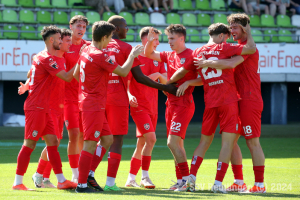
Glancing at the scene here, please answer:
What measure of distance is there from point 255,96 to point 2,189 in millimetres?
3425

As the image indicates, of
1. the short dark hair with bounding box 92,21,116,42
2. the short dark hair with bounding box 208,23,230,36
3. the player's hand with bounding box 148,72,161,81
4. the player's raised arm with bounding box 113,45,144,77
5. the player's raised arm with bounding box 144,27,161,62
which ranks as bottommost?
the player's hand with bounding box 148,72,161,81

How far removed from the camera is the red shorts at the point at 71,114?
247 inches

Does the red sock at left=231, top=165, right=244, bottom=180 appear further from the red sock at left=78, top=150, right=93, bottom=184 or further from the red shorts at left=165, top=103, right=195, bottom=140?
the red sock at left=78, top=150, right=93, bottom=184

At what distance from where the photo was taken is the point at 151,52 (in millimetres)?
6156

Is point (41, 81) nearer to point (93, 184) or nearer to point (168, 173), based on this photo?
point (93, 184)

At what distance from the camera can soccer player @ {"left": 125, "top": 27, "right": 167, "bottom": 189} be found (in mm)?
6167

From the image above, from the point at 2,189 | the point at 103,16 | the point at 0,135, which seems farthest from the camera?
the point at 103,16

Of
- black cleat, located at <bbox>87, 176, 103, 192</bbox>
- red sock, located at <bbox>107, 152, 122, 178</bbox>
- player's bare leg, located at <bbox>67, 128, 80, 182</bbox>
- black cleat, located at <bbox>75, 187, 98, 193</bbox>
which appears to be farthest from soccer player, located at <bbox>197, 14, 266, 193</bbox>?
player's bare leg, located at <bbox>67, 128, 80, 182</bbox>

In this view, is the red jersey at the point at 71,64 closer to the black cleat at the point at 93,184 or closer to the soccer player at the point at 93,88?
the soccer player at the point at 93,88

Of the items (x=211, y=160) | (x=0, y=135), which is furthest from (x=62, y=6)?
(x=211, y=160)

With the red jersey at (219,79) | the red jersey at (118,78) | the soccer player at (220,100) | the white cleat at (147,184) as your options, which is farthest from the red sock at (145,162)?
the red jersey at (219,79)

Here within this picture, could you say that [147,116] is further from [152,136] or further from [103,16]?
[103,16]

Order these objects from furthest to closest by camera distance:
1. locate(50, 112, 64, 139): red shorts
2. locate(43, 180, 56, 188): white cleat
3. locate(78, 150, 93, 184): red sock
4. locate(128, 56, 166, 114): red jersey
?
1. locate(128, 56, 166, 114): red jersey
2. locate(50, 112, 64, 139): red shorts
3. locate(43, 180, 56, 188): white cleat
4. locate(78, 150, 93, 184): red sock

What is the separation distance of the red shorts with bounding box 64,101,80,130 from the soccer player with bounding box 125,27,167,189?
823mm
